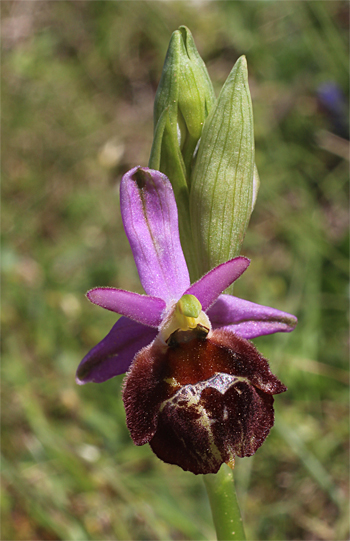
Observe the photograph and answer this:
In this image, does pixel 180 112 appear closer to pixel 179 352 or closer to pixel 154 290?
pixel 154 290

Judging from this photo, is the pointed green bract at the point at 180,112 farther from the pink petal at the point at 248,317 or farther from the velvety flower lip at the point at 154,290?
the pink petal at the point at 248,317

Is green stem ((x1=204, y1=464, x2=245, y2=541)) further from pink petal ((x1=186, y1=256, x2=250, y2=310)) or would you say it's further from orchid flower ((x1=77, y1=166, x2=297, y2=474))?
pink petal ((x1=186, y1=256, x2=250, y2=310))

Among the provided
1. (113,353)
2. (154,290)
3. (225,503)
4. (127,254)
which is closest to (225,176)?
(154,290)

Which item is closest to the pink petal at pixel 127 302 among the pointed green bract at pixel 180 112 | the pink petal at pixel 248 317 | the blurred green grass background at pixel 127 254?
the pink petal at pixel 248 317

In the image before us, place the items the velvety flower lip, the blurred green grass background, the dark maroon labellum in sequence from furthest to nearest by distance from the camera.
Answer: the blurred green grass background → the velvety flower lip → the dark maroon labellum

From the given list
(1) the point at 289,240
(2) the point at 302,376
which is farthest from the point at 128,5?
(2) the point at 302,376

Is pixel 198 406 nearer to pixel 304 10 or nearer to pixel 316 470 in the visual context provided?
pixel 316 470

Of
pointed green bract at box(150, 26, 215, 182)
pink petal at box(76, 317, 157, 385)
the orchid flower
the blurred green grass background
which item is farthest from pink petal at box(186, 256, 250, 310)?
the blurred green grass background
